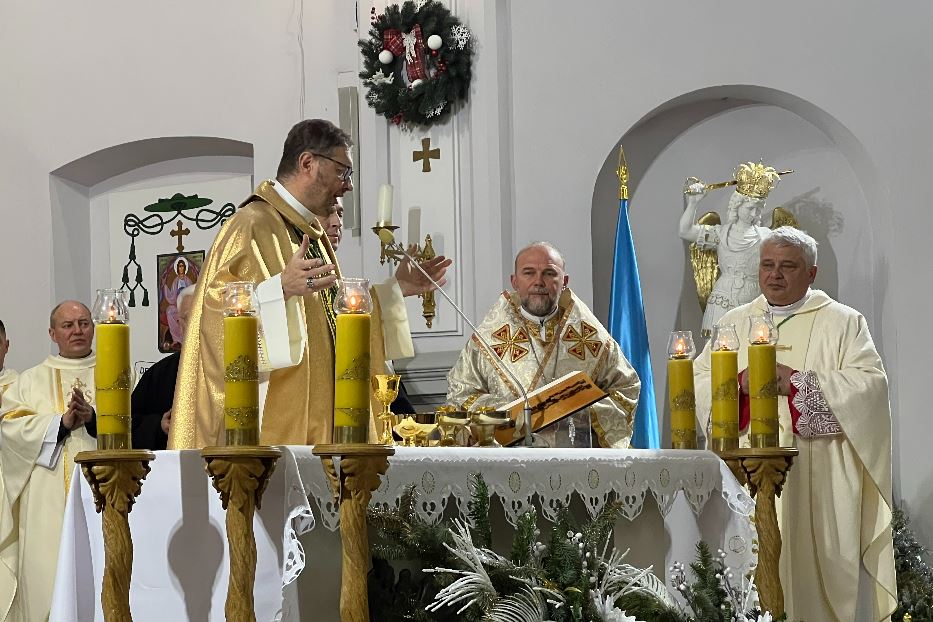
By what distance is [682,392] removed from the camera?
4098mm

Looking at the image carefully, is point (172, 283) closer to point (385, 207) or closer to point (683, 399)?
point (385, 207)

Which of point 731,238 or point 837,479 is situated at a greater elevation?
point 731,238

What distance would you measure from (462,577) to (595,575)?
312 mm

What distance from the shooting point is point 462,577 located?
3.15 m

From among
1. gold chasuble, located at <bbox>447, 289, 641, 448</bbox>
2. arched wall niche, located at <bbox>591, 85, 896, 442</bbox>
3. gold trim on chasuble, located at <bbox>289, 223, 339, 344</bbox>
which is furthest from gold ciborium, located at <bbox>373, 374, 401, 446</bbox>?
arched wall niche, located at <bbox>591, 85, 896, 442</bbox>

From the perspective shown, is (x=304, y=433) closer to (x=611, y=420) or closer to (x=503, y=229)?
(x=611, y=420)

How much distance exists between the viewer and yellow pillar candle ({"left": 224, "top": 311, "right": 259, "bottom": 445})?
2912 mm

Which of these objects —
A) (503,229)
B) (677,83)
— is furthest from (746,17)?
(503,229)

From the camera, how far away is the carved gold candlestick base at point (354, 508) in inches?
115

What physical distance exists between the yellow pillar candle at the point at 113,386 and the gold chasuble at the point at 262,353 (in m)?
0.95

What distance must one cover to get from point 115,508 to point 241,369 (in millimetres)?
401

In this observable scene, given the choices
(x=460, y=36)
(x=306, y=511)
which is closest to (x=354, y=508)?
(x=306, y=511)

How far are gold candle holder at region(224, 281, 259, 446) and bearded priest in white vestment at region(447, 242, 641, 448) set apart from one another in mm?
2426

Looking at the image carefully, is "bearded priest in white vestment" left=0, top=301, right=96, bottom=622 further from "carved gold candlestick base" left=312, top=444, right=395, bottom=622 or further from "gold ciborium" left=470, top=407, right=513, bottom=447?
"carved gold candlestick base" left=312, top=444, right=395, bottom=622
